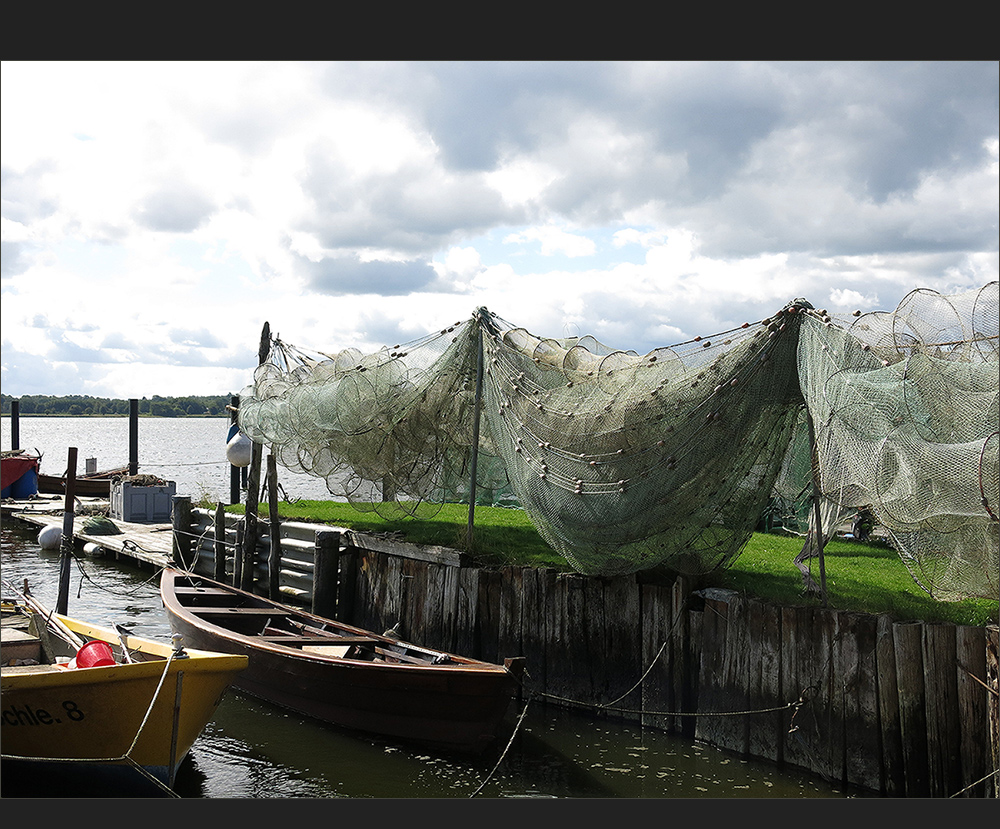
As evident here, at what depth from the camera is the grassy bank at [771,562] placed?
9867 millimetres

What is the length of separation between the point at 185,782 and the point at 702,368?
6939 mm

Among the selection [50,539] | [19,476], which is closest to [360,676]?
[50,539]

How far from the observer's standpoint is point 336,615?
14.4 m

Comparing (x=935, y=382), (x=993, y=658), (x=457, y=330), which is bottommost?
(x=993, y=658)

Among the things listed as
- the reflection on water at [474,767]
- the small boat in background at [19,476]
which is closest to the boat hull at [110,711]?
the reflection on water at [474,767]

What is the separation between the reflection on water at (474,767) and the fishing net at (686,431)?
1.95 metres

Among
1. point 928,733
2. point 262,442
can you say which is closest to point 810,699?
point 928,733

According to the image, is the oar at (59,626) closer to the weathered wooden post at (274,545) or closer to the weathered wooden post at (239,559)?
the weathered wooden post at (274,545)

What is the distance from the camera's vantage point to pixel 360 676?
10.7 meters

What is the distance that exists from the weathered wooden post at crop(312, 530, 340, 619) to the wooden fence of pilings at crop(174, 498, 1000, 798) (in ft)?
0.07

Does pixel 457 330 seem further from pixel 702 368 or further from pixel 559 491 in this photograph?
pixel 702 368

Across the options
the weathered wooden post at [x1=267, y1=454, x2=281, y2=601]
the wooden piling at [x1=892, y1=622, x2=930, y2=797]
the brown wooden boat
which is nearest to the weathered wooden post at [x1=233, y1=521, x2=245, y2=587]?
the weathered wooden post at [x1=267, y1=454, x2=281, y2=601]

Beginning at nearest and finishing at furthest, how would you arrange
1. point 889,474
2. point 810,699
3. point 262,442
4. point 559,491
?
point 889,474, point 810,699, point 559,491, point 262,442

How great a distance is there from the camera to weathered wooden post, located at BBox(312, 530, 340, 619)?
14.3 metres
